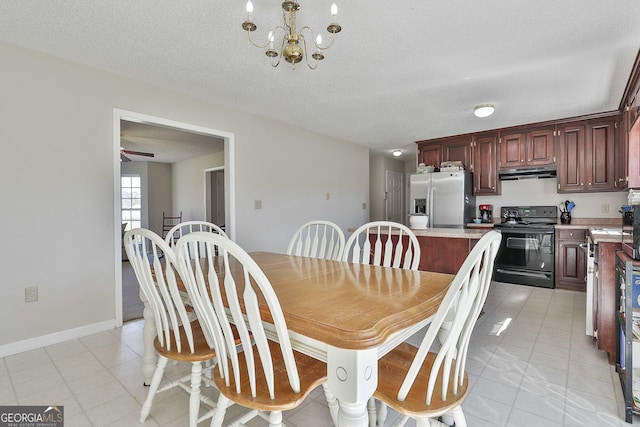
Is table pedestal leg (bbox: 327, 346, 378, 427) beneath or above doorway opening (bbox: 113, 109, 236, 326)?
beneath

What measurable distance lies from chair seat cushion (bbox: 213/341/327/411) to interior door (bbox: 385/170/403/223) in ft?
19.8

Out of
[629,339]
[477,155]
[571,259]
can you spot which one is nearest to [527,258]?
[571,259]

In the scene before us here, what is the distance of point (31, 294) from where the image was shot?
2.43 metres

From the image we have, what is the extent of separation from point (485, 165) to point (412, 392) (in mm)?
4595

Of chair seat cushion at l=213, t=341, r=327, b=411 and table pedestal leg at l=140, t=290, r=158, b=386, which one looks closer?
chair seat cushion at l=213, t=341, r=327, b=411

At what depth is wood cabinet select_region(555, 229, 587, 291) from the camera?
3.94 m

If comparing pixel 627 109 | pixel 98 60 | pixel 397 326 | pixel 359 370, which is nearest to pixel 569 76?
pixel 627 109

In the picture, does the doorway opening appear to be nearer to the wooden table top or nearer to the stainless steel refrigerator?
the wooden table top

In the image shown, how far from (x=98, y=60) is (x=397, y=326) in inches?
118

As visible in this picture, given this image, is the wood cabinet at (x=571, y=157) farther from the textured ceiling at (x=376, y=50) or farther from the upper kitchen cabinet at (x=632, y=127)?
the upper kitchen cabinet at (x=632, y=127)

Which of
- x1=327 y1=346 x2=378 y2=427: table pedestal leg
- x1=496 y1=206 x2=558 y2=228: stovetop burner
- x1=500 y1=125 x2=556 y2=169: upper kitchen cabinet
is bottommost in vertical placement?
x1=327 y1=346 x2=378 y2=427: table pedestal leg

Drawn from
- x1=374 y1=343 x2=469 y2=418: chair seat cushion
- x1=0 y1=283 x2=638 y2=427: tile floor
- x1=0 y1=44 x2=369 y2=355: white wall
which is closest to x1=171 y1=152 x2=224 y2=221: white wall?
x1=0 y1=44 x2=369 y2=355: white wall

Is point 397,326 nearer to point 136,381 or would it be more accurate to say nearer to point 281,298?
point 281,298

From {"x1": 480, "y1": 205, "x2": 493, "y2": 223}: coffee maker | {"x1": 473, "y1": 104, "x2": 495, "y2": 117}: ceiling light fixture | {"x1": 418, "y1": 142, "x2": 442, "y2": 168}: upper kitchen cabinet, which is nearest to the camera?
{"x1": 473, "y1": 104, "x2": 495, "y2": 117}: ceiling light fixture
